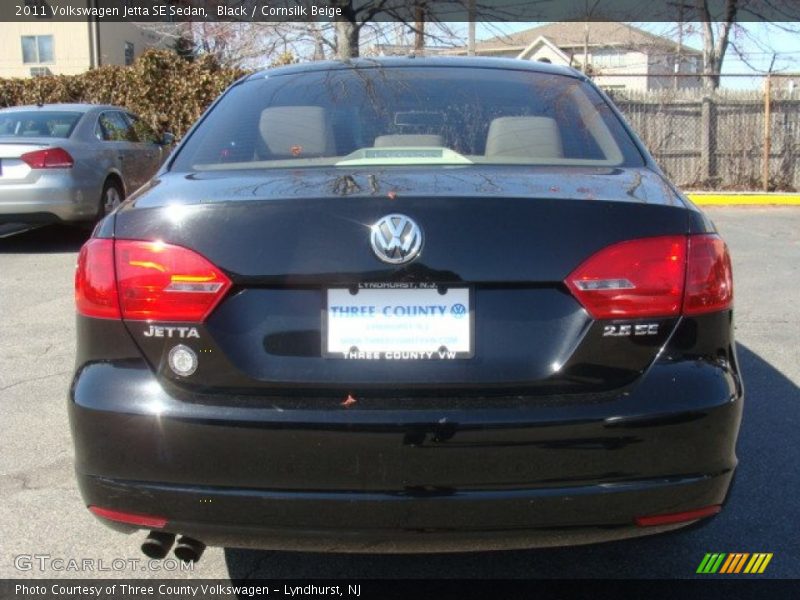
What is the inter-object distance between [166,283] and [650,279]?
122 cm

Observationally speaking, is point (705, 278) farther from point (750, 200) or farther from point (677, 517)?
point (750, 200)

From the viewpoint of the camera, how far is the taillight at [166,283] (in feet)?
7.35

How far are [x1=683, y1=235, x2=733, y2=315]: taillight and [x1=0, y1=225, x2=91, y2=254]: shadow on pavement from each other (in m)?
8.39

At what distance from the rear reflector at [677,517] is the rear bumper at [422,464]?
2cm

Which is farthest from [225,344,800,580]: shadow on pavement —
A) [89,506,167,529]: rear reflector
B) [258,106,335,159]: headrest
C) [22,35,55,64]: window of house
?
[22,35,55,64]: window of house

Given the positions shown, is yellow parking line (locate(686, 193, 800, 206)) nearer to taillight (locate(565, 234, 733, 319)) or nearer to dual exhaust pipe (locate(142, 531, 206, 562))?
taillight (locate(565, 234, 733, 319))

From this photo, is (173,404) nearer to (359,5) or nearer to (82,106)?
(82,106)

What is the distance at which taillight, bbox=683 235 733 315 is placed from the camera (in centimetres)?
229

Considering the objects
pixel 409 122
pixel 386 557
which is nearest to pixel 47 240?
pixel 409 122

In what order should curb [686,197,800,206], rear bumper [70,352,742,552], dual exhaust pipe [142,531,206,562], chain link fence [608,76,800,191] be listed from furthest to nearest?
1. chain link fence [608,76,800,191]
2. curb [686,197,800,206]
3. dual exhaust pipe [142,531,206,562]
4. rear bumper [70,352,742,552]

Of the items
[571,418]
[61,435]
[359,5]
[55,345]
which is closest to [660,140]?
[359,5]

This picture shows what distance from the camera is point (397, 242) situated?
7.18 ft

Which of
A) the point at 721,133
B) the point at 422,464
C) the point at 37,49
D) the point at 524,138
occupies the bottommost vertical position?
the point at 422,464

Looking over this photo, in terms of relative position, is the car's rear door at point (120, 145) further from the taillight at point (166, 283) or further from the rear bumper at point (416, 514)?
the rear bumper at point (416, 514)
